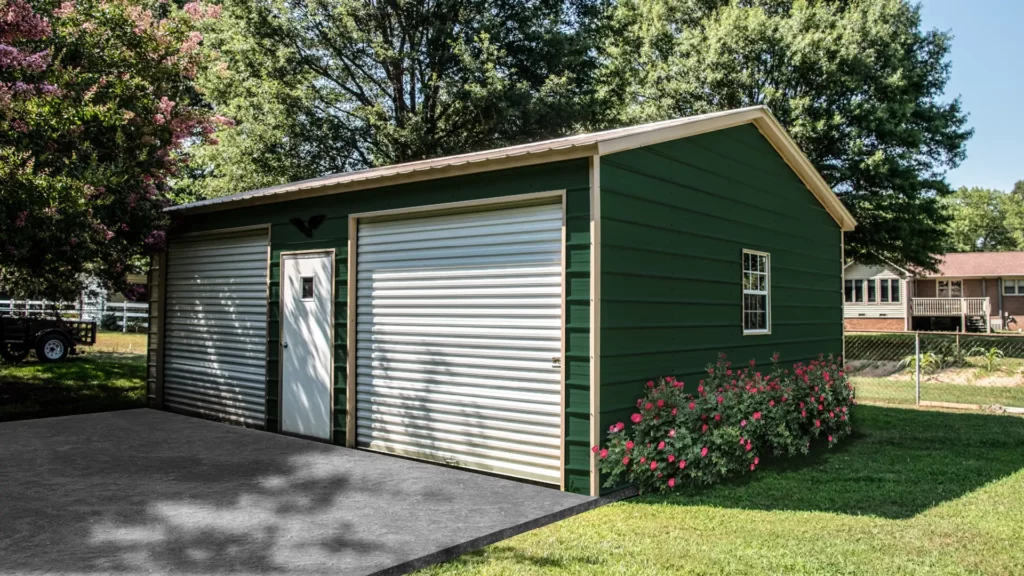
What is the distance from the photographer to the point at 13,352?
15.1 meters

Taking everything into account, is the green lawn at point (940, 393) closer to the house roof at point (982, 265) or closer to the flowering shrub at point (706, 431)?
the flowering shrub at point (706, 431)

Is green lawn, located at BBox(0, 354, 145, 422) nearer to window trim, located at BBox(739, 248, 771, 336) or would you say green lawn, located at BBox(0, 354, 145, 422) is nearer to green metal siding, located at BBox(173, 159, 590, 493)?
green metal siding, located at BBox(173, 159, 590, 493)

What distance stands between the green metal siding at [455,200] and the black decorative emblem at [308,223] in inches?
2.3

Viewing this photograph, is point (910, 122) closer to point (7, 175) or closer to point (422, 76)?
point (422, 76)

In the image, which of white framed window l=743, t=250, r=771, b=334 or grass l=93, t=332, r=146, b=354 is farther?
grass l=93, t=332, r=146, b=354

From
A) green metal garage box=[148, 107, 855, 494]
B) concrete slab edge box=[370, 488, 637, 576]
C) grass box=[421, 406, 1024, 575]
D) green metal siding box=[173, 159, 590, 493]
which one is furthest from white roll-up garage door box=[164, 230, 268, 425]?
grass box=[421, 406, 1024, 575]

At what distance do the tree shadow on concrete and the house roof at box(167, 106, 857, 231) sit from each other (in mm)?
2768

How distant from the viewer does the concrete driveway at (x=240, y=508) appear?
4.03m

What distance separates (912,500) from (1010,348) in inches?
736

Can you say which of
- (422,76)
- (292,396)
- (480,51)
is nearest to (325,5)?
(422,76)

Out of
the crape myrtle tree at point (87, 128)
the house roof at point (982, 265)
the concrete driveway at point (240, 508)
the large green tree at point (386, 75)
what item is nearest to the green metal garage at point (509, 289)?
the concrete driveway at point (240, 508)

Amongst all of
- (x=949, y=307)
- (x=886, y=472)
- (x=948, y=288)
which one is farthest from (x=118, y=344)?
(x=948, y=288)

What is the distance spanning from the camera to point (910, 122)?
1902cm

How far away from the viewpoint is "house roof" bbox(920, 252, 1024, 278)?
101ft
